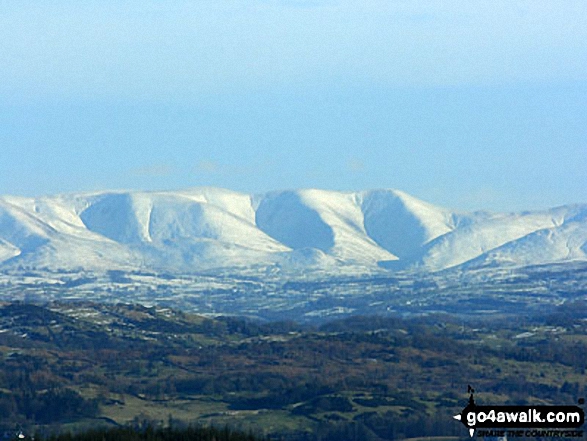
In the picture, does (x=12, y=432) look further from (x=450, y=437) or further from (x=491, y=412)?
(x=491, y=412)

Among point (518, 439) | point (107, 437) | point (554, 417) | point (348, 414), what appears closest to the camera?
point (554, 417)

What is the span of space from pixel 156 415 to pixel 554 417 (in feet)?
418

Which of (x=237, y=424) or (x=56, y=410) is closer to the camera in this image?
(x=237, y=424)

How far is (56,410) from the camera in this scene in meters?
199

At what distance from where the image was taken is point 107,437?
143m

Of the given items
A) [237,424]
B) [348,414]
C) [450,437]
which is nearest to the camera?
[450,437]

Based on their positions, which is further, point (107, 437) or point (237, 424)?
point (237, 424)

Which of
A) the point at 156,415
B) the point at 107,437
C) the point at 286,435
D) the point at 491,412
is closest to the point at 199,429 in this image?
the point at 107,437

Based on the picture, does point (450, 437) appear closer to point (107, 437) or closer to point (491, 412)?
point (107, 437)

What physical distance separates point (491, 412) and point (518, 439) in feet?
300

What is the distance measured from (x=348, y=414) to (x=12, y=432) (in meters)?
42.7

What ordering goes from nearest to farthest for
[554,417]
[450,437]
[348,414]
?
[554,417] < [450,437] < [348,414]

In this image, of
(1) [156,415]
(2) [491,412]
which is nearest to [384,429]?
(1) [156,415]

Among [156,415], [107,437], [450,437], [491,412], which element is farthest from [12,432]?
[491,412]
